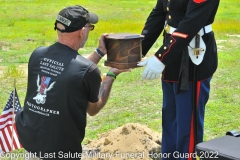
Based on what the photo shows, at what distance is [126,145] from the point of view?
471 centimetres

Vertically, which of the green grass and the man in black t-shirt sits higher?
the man in black t-shirt

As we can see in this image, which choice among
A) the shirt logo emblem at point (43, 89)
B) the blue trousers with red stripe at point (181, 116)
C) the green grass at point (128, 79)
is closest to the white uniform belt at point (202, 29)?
the blue trousers with red stripe at point (181, 116)

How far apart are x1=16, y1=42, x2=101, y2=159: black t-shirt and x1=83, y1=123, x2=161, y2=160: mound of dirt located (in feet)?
4.45

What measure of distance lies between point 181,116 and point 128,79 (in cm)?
490

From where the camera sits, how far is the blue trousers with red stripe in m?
3.81

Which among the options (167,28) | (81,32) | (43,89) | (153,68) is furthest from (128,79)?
(43,89)

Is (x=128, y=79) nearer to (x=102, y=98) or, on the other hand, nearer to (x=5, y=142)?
(x=5, y=142)

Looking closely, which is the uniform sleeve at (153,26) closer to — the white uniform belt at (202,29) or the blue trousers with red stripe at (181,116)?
the white uniform belt at (202,29)

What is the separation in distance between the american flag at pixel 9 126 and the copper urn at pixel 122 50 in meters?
1.36

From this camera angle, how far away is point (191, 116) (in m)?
3.83

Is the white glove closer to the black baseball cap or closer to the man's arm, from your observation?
the man's arm

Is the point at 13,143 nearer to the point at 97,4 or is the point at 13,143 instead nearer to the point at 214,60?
the point at 214,60

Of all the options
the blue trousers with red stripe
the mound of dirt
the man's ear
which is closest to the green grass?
the mound of dirt

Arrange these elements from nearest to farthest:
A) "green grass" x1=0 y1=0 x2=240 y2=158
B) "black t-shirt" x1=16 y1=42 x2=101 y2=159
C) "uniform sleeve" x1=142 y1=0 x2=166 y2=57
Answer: "black t-shirt" x1=16 y1=42 x2=101 y2=159 < "uniform sleeve" x1=142 y1=0 x2=166 y2=57 < "green grass" x1=0 y1=0 x2=240 y2=158
